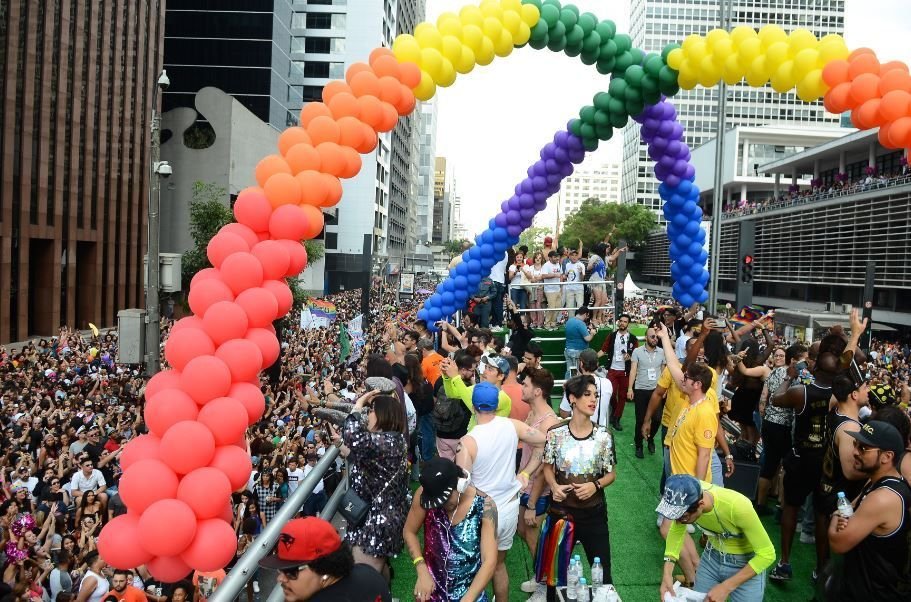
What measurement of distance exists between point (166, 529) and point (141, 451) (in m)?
0.64

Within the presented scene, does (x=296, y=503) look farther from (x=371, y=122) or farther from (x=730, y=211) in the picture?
(x=730, y=211)

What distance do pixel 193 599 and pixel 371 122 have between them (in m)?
4.39

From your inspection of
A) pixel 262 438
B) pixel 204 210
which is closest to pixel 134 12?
pixel 204 210

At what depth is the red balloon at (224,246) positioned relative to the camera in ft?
19.0

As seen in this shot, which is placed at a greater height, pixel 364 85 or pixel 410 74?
pixel 410 74

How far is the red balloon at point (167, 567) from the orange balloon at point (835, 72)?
6.66 meters

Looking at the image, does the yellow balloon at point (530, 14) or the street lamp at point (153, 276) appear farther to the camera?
the street lamp at point (153, 276)

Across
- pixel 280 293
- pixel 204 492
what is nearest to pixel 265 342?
pixel 280 293

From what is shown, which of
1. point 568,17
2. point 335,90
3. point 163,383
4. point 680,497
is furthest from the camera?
point 568,17

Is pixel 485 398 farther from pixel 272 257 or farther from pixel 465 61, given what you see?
pixel 465 61

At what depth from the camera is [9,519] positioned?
7.68m

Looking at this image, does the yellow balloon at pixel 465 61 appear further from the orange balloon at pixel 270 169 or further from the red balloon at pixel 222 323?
the red balloon at pixel 222 323

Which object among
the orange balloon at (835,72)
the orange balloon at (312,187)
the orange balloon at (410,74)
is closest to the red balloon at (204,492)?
the orange balloon at (312,187)

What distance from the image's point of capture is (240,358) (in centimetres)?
528
